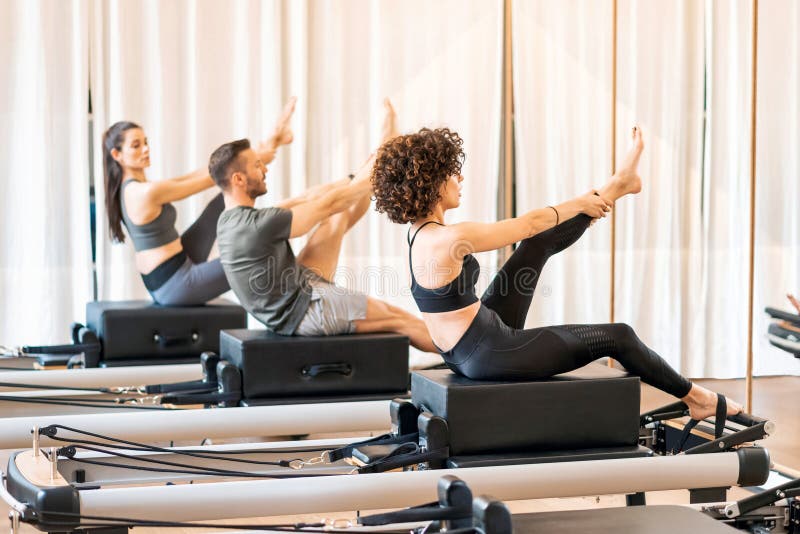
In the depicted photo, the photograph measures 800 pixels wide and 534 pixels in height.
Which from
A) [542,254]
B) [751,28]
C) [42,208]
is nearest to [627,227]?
[751,28]

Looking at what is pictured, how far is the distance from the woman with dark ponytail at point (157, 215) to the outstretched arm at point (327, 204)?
78 cm

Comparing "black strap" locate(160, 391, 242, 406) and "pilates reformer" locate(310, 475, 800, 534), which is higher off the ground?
"pilates reformer" locate(310, 475, 800, 534)

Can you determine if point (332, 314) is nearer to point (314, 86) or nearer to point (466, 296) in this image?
point (466, 296)

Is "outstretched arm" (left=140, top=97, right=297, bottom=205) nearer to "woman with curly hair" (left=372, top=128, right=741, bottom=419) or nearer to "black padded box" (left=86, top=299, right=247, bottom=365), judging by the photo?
"black padded box" (left=86, top=299, right=247, bottom=365)

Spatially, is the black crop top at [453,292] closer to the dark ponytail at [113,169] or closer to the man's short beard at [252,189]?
the man's short beard at [252,189]

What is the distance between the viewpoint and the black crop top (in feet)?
8.96

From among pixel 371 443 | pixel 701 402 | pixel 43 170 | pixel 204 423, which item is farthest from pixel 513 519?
pixel 43 170

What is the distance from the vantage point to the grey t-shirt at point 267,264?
3883mm

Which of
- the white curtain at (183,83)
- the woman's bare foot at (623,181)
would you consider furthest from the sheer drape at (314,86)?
the woman's bare foot at (623,181)

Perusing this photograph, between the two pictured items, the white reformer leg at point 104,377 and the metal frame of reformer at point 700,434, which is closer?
the metal frame of reformer at point 700,434

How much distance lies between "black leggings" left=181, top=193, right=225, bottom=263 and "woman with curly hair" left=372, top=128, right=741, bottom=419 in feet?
7.38

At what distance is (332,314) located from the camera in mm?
3859

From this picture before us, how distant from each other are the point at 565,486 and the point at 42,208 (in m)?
3.85

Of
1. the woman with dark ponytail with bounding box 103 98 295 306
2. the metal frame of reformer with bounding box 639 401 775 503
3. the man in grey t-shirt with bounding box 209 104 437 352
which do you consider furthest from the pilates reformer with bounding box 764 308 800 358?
the woman with dark ponytail with bounding box 103 98 295 306
